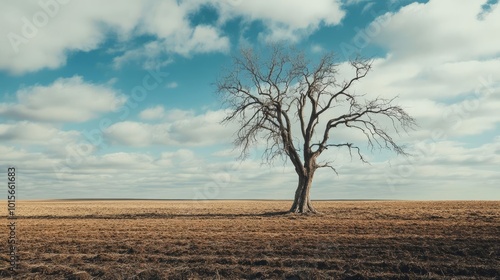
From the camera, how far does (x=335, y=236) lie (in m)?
15.8

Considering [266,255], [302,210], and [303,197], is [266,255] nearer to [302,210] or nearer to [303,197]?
[302,210]

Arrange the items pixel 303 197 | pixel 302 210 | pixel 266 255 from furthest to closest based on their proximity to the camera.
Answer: pixel 303 197
pixel 302 210
pixel 266 255

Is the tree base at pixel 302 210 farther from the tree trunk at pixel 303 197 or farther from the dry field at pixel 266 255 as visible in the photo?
the dry field at pixel 266 255

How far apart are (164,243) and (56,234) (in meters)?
6.27

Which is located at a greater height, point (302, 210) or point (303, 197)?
point (303, 197)

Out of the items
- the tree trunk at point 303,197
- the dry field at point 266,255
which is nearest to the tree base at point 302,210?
the tree trunk at point 303,197

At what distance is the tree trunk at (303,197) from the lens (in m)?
31.5

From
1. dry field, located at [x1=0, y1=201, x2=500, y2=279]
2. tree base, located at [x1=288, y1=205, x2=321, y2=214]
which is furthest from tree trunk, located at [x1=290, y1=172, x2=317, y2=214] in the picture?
dry field, located at [x1=0, y1=201, x2=500, y2=279]

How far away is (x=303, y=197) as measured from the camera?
31.8 m

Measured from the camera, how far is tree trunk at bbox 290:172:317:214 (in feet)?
103

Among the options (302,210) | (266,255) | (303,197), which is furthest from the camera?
(303,197)

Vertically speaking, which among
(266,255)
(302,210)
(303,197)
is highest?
(303,197)

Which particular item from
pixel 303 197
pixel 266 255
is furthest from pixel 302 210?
pixel 266 255

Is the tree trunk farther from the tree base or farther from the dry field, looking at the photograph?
the dry field
